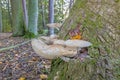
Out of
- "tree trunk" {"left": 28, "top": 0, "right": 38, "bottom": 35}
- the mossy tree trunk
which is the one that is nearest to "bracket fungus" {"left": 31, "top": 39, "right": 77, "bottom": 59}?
the mossy tree trunk

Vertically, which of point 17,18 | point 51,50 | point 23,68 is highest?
point 51,50

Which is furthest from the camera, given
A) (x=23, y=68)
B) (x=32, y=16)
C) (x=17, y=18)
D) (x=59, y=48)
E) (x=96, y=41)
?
(x=17, y=18)

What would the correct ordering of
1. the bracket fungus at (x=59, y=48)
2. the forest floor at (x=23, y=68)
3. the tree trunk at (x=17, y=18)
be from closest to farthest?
the bracket fungus at (x=59, y=48)
the forest floor at (x=23, y=68)
the tree trunk at (x=17, y=18)

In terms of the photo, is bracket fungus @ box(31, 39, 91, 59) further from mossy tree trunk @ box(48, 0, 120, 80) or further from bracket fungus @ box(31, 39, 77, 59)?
mossy tree trunk @ box(48, 0, 120, 80)

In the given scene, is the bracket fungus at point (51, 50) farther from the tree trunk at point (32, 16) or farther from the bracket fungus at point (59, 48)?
the tree trunk at point (32, 16)

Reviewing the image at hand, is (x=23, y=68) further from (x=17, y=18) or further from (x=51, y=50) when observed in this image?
(x=17, y=18)

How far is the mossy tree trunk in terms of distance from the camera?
52.7 inches

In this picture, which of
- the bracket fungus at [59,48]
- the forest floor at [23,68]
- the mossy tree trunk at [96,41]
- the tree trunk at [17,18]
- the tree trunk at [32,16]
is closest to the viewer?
the bracket fungus at [59,48]

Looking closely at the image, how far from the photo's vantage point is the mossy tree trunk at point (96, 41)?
1338 millimetres

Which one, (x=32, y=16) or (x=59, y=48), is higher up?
(x=59, y=48)

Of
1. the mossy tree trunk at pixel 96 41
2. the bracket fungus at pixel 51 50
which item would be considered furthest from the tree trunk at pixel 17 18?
the bracket fungus at pixel 51 50

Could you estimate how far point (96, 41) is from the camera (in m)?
1.44

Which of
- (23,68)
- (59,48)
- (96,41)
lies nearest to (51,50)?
(59,48)

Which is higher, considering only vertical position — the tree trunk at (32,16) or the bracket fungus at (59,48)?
the bracket fungus at (59,48)
